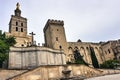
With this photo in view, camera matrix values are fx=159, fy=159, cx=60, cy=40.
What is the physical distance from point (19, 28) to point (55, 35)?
47.1 feet

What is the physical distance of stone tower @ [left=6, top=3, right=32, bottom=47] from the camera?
52688 millimetres

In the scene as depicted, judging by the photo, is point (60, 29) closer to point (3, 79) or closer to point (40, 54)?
point (40, 54)

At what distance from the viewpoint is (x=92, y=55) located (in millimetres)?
57938

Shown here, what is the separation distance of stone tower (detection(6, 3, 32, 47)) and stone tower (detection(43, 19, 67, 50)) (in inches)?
276

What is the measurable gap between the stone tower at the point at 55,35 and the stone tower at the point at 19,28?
7.00m

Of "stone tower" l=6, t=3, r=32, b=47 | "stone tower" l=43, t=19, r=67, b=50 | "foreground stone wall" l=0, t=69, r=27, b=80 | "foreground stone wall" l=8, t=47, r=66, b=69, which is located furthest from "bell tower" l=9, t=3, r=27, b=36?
"foreground stone wall" l=0, t=69, r=27, b=80

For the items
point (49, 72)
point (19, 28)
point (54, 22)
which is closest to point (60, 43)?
point (54, 22)

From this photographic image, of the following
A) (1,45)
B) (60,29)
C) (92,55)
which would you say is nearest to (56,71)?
(1,45)

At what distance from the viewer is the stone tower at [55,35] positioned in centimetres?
4872

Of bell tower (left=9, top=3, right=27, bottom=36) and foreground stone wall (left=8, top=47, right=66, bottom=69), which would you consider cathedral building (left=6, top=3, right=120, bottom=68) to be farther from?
foreground stone wall (left=8, top=47, right=66, bottom=69)

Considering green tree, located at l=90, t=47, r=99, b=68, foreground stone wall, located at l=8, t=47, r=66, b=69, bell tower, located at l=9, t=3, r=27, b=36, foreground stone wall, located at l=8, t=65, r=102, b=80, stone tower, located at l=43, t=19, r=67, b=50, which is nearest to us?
foreground stone wall, located at l=8, t=65, r=102, b=80

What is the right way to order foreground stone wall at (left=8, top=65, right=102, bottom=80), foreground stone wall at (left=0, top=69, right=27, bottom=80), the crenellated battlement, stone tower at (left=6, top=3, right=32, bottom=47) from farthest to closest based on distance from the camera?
stone tower at (left=6, top=3, right=32, bottom=47) < the crenellated battlement < foreground stone wall at (left=0, top=69, right=27, bottom=80) < foreground stone wall at (left=8, top=65, right=102, bottom=80)

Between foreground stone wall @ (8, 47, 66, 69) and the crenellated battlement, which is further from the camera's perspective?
the crenellated battlement

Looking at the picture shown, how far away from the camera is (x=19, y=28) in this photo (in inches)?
2200
